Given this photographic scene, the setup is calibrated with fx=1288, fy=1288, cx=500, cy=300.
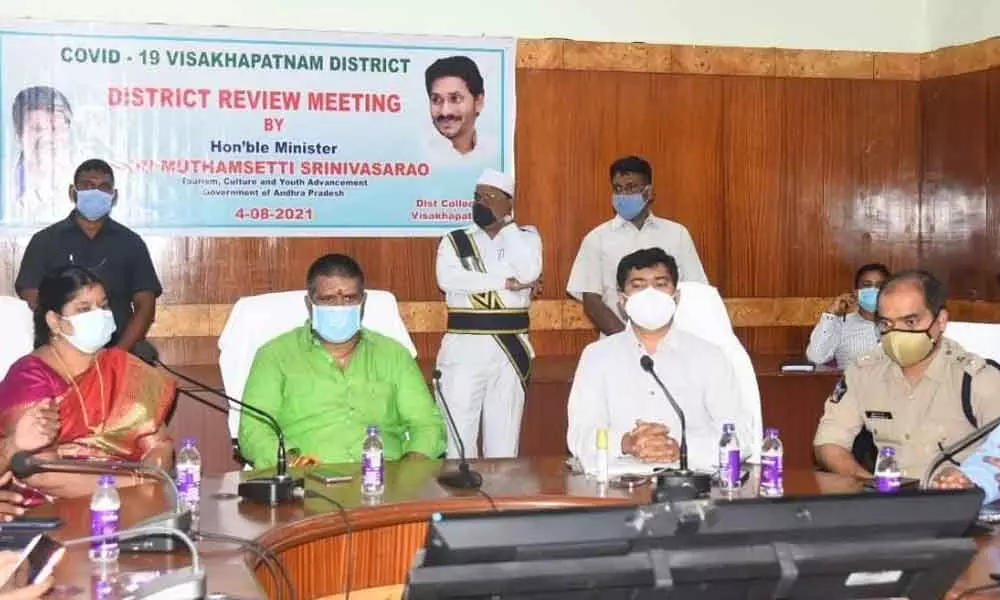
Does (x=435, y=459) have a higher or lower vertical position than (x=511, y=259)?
lower

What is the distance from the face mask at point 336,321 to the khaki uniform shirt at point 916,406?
55.7 inches

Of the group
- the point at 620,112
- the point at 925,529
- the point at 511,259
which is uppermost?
the point at 620,112

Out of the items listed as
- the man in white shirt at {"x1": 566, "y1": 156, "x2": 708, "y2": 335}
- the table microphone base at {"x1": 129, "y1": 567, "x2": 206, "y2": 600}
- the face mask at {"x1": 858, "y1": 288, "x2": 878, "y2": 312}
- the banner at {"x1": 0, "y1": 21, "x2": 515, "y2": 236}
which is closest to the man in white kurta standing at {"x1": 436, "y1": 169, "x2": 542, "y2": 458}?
the man in white shirt at {"x1": 566, "y1": 156, "x2": 708, "y2": 335}

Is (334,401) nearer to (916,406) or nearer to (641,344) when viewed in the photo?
(641,344)

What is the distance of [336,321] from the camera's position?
3.88 m

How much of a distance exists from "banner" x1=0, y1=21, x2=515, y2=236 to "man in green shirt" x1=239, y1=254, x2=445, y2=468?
2492mm

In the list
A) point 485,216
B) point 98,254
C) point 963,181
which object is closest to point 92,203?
point 98,254

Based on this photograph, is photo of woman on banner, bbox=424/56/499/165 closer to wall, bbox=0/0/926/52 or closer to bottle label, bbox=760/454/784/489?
wall, bbox=0/0/926/52

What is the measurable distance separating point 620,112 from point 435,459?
3492 millimetres

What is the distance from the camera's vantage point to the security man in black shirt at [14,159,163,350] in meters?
5.39

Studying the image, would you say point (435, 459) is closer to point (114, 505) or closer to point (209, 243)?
point (114, 505)

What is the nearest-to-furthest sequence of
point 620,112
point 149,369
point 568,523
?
1. point 568,523
2. point 149,369
3. point 620,112

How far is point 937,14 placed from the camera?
7211 mm

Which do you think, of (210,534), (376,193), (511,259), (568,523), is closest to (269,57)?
(376,193)
